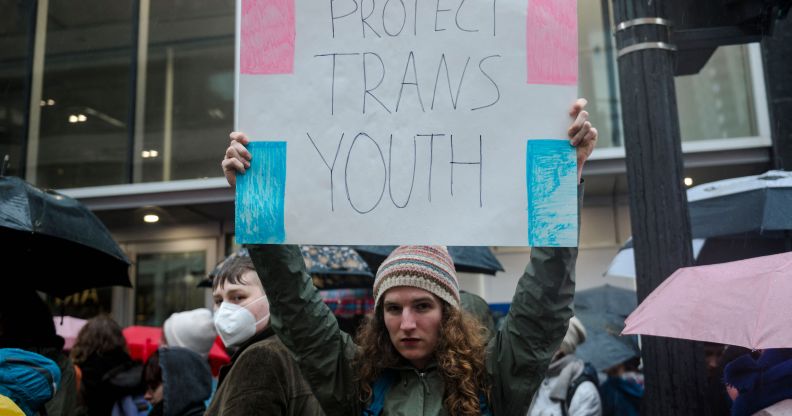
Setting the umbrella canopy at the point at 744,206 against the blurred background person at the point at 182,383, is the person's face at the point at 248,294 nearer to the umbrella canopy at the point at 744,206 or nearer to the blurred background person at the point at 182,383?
the blurred background person at the point at 182,383

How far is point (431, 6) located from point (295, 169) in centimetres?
62

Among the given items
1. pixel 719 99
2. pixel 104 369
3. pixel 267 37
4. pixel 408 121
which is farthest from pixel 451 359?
pixel 719 99

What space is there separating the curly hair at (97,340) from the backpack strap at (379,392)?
375 centimetres

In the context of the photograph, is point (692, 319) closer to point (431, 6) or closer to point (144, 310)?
point (431, 6)

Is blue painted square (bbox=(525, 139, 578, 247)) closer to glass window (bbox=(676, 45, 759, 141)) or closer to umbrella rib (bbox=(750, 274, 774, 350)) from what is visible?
umbrella rib (bbox=(750, 274, 774, 350))

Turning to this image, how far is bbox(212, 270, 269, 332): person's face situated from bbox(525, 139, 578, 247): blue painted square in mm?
1400

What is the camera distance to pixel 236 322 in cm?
300

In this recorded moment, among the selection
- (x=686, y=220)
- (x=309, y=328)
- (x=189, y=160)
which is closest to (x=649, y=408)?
(x=686, y=220)

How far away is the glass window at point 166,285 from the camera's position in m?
11.0

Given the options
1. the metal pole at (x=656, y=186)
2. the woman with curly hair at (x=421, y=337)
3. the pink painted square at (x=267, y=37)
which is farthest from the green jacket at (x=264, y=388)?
the metal pole at (x=656, y=186)

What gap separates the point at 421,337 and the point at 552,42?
0.93m

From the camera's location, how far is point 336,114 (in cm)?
213

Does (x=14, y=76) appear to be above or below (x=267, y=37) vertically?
above

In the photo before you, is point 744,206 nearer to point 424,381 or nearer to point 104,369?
point 424,381
